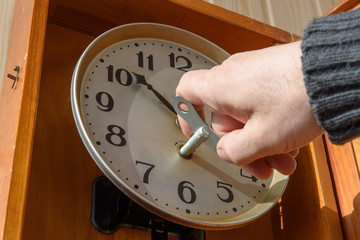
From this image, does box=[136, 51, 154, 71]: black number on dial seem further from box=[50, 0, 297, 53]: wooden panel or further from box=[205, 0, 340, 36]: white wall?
box=[205, 0, 340, 36]: white wall

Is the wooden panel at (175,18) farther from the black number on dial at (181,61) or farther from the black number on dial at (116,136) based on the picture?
the black number on dial at (116,136)

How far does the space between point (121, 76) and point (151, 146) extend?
157 mm

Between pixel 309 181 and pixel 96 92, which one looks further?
pixel 309 181

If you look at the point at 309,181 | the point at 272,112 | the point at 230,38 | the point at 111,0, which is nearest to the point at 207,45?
the point at 230,38

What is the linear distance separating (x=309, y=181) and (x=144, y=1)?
0.52 meters

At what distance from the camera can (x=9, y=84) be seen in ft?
3.15

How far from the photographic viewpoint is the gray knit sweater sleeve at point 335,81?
60 cm

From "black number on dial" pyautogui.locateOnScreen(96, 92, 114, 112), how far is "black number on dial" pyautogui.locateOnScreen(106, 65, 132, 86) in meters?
0.04

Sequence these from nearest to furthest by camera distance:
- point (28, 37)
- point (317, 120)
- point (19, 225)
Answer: point (317, 120) < point (19, 225) < point (28, 37)

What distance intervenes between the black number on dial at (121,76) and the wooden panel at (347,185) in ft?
1.64

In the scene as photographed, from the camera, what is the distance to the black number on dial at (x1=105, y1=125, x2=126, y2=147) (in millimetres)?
941

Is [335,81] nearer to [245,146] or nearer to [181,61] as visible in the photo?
[245,146]

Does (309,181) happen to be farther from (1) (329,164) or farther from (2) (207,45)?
(2) (207,45)

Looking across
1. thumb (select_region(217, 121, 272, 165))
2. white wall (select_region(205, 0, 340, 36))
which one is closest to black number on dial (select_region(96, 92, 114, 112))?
thumb (select_region(217, 121, 272, 165))
